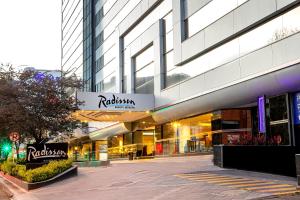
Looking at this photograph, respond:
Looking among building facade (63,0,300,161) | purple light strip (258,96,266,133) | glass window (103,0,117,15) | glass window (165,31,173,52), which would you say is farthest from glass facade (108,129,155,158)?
purple light strip (258,96,266,133)

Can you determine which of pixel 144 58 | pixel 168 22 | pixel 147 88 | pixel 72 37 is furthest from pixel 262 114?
pixel 72 37

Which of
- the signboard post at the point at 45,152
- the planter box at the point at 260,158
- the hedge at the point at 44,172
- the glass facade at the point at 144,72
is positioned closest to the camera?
the planter box at the point at 260,158

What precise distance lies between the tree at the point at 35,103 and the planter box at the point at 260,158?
1238cm

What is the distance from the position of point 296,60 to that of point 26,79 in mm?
17268

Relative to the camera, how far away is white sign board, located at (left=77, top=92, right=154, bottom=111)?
40188mm

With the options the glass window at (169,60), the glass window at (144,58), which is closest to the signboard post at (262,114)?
the glass window at (169,60)

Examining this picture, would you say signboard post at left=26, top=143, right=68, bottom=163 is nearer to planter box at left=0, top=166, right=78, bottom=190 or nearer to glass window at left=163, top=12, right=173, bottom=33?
planter box at left=0, top=166, right=78, bottom=190

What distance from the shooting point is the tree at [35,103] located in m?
28.9

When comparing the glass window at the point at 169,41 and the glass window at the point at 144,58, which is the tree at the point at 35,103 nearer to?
the glass window at the point at 169,41

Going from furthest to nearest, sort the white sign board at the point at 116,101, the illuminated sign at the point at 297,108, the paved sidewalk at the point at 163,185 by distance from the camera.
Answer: the white sign board at the point at 116,101 → the illuminated sign at the point at 297,108 → the paved sidewalk at the point at 163,185

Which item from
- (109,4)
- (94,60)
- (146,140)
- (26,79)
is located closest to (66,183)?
(26,79)

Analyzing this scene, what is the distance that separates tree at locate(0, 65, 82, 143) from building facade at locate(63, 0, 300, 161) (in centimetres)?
916

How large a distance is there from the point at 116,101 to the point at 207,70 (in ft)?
39.5

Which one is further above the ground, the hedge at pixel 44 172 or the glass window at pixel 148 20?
the glass window at pixel 148 20
